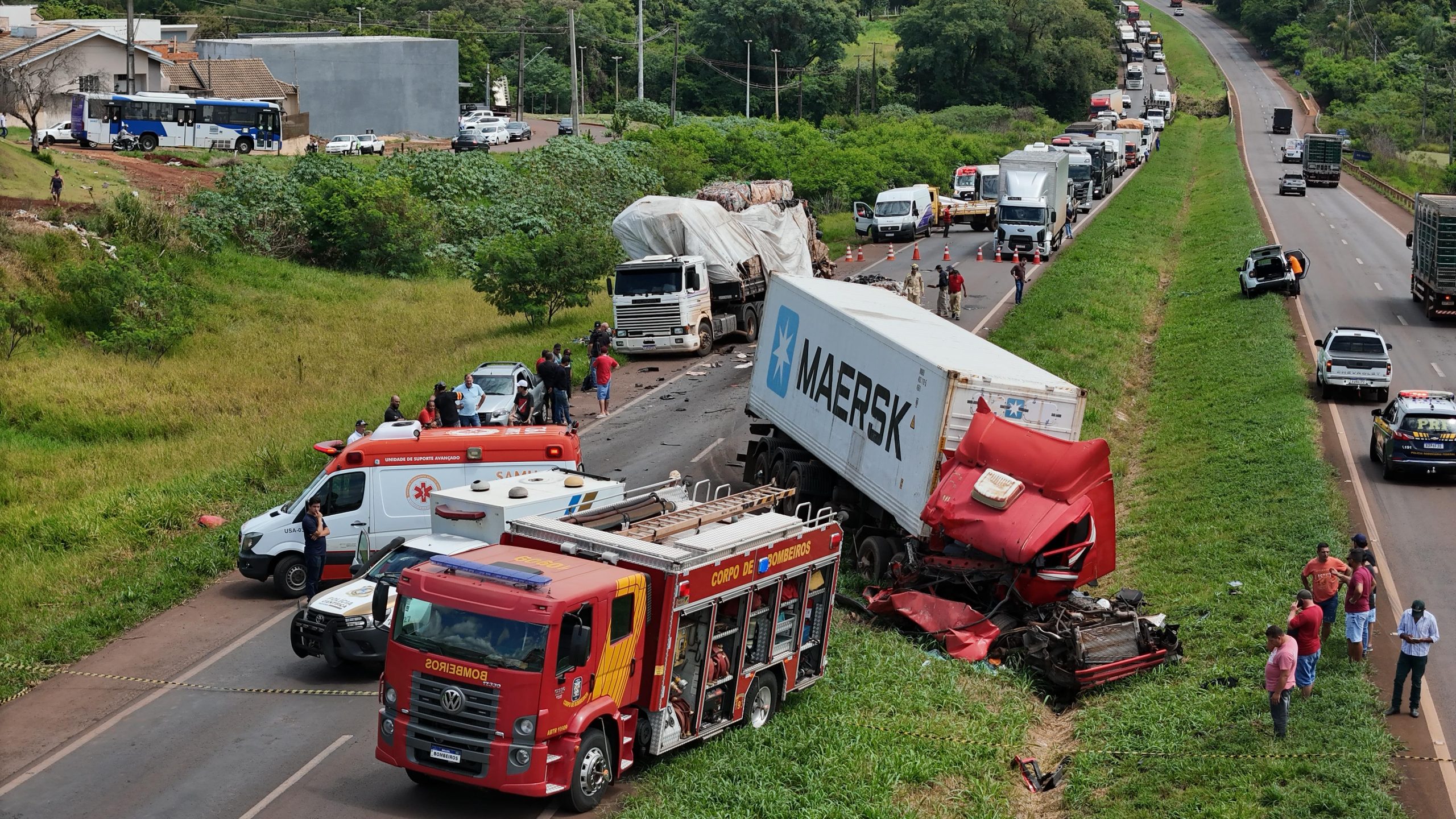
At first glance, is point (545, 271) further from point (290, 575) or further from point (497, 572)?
point (497, 572)

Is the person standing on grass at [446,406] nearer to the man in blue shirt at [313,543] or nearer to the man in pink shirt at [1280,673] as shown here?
the man in blue shirt at [313,543]

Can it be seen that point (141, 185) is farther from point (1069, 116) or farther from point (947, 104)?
point (1069, 116)

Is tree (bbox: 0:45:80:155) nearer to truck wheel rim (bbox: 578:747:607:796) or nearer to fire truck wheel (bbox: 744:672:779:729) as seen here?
fire truck wheel (bbox: 744:672:779:729)

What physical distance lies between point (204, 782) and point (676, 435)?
16.5m

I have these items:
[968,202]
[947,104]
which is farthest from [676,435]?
[947,104]

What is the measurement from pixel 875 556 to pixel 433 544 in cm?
731

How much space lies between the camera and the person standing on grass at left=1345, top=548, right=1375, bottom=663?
57.8 feet

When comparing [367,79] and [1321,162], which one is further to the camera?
[367,79]

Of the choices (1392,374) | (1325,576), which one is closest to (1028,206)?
(1392,374)

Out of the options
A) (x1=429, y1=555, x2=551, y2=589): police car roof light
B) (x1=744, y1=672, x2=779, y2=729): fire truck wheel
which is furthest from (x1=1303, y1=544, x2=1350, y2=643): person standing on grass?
(x1=429, y1=555, x2=551, y2=589): police car roof light

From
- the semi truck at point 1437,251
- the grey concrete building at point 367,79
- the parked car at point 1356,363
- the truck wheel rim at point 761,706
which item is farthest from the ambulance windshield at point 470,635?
the grey concrete building at point 367,79

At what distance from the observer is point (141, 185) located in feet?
184

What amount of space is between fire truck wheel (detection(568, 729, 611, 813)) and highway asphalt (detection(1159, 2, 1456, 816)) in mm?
8264

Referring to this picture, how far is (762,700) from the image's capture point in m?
16.0
